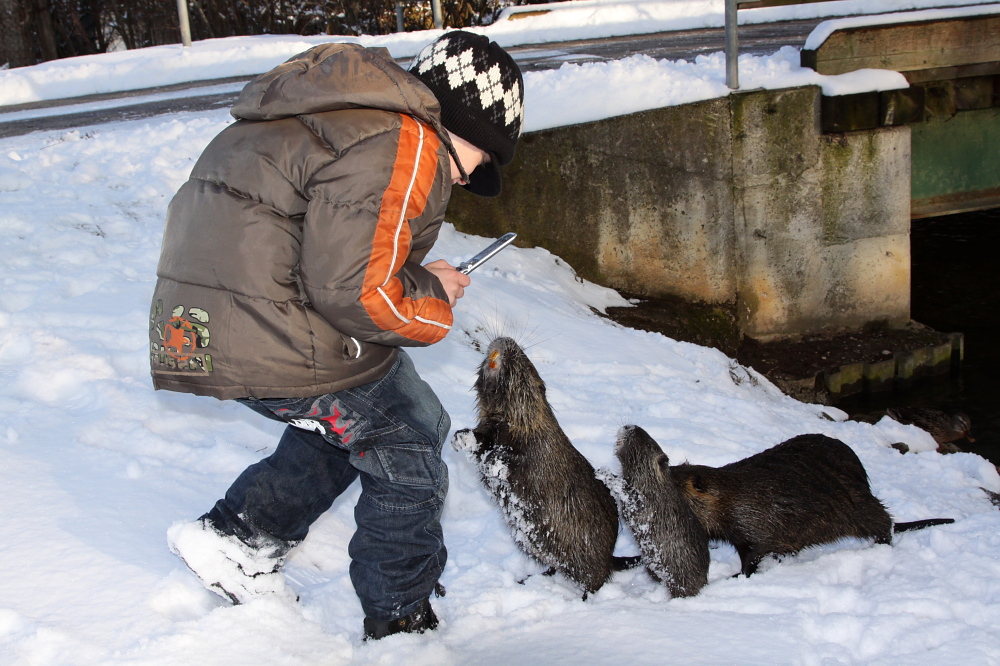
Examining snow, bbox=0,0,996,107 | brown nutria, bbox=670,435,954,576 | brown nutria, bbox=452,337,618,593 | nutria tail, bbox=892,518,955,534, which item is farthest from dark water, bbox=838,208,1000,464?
brown nutria, bbox=452,337,618,593

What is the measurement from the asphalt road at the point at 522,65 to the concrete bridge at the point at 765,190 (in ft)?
6.15

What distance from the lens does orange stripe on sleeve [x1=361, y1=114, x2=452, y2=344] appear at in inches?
77.9

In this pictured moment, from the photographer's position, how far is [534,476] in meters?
2.92

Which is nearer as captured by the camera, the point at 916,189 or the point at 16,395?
the point at 16,395

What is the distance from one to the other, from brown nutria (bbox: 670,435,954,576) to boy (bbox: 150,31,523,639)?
4.20 feet

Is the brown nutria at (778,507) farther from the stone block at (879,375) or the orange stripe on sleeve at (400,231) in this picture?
the stone block at (879,375)

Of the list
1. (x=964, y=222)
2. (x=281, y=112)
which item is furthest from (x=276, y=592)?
(x=964, y=222)

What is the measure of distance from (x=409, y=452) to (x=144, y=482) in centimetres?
120

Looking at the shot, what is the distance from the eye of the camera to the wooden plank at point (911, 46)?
6.55 metres

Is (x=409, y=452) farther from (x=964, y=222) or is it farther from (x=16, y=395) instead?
(x=964, y=222)

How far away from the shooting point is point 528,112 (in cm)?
678

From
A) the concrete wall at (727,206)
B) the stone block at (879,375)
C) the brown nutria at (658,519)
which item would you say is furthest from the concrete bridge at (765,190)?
the brown nutria at (658,519)

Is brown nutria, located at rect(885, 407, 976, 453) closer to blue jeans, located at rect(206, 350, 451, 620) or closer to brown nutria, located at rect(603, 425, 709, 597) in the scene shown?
brown nutria, located at rect(603, 425, 709, 597)

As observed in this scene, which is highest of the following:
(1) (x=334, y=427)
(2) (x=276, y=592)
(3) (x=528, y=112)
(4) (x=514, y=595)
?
(3) (x=528, y=112)
